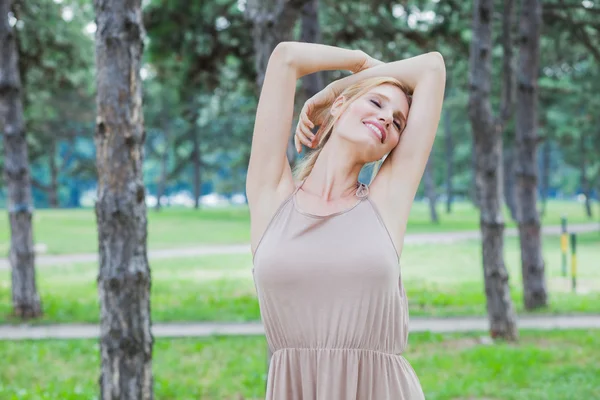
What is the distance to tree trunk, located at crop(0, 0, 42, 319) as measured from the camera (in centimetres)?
1015

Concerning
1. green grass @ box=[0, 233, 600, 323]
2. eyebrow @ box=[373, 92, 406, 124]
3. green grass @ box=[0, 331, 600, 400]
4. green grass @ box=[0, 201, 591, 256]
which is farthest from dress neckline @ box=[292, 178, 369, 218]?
green grass @ box=[0, 201, 591, 256]

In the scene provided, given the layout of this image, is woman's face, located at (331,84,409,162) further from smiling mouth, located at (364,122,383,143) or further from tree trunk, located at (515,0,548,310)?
tree trunk, located at (515,0,548,310)

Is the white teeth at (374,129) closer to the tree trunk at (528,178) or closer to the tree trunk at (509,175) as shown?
the tree trunk at (528,178)

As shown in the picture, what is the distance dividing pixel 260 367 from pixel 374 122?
523 cm

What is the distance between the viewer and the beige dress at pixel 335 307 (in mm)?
2352

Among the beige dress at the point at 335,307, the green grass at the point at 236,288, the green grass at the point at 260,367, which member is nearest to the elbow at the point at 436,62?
the beige dress at the point at 335,307

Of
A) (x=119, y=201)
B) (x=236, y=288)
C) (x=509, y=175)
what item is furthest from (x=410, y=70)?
(x=509, y=175)

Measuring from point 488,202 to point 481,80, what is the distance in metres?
1.34

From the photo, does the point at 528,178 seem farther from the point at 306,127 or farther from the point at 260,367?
the point at 306,127

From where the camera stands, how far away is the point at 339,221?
2428 mm

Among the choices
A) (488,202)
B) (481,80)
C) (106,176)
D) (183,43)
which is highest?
(183,43)

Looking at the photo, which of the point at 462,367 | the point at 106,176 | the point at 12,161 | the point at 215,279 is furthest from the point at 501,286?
the point at 215,279

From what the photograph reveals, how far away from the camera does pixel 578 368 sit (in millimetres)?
7215

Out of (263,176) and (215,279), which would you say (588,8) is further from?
(263,176)
